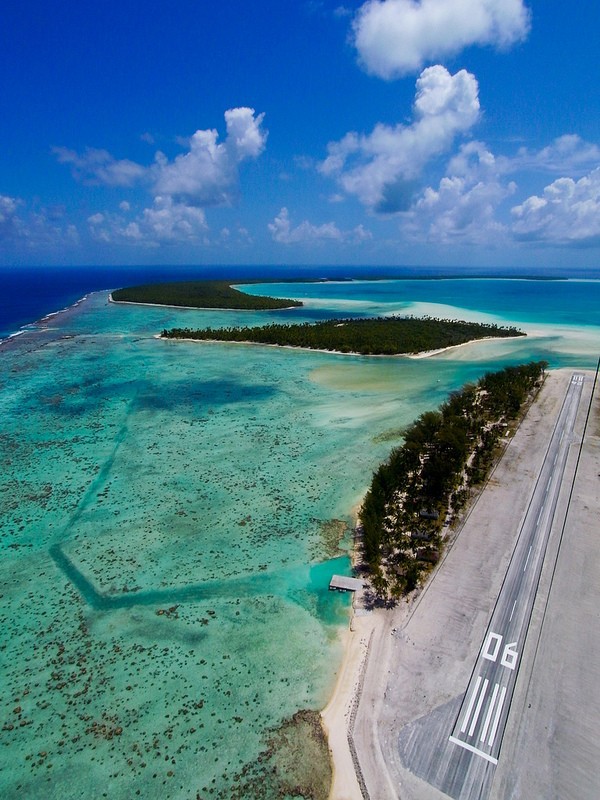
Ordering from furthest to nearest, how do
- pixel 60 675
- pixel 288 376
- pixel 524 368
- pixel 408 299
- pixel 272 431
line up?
pixel 408 299 → pixel 288 376 → pixel 524 368 → pixel 272 431 → pixel 60 675

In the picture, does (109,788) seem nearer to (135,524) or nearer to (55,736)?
(55,736)

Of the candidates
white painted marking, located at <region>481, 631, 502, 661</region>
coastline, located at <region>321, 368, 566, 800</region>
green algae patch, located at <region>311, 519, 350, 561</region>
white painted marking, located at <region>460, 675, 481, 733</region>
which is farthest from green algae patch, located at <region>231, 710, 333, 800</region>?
green algae patch, located at <region>311, 519, 350, 561</region>

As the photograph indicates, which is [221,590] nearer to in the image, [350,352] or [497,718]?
[497,718]

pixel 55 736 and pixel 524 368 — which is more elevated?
pixel 524 368

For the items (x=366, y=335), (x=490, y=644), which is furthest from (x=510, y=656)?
(x=366, y=335)

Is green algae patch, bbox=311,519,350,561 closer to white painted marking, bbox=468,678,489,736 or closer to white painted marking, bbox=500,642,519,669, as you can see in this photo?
white painted marking, bbox=500,642,519,669

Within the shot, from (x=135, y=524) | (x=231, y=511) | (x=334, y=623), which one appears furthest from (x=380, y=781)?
(x=135, y=524)

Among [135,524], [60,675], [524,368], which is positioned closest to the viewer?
[60,675]
